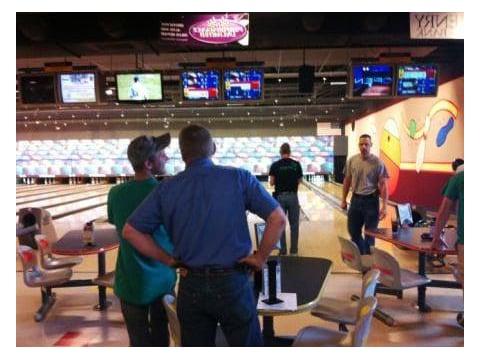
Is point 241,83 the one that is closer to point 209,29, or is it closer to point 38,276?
point 209,29

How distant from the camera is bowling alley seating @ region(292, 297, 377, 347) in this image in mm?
1923

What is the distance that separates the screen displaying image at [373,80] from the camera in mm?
5477

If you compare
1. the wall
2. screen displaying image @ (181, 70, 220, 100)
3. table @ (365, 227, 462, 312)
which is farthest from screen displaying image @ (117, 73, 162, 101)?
the wall

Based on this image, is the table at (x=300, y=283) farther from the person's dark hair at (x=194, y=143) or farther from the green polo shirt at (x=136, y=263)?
the person's dark hair at (x=194, y=143)

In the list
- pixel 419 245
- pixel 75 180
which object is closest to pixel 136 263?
pixel 419 245

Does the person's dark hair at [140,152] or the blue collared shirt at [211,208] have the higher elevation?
the person's dark hair at [140,152]

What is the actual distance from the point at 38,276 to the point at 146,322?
204 cm

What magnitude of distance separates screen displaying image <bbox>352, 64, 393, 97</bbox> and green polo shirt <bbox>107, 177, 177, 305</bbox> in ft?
12.9

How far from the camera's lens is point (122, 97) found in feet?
18.6

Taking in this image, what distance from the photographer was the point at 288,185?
18.5ft

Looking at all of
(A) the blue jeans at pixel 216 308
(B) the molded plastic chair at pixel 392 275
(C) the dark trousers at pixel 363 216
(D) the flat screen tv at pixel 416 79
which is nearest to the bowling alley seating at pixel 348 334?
(A) the blue jeans at pixel 216 308

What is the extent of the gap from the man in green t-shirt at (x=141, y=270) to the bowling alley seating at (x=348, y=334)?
680 millimetres

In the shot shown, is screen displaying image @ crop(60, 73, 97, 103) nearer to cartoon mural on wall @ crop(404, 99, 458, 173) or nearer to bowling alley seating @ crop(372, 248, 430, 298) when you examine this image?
bowling alley seating @ crop(372, 248, 430, 298)
